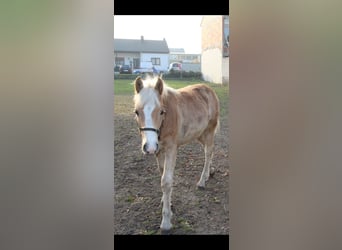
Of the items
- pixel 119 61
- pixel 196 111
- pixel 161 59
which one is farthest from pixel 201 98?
pixel 119 61

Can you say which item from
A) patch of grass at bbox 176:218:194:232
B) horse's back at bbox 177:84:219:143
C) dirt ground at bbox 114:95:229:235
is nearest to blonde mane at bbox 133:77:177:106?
dirt ground at bbox 114:95:229:235

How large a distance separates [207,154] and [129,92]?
25.0 inches

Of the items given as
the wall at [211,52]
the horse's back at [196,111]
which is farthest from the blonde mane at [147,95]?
the wall at [211,52]

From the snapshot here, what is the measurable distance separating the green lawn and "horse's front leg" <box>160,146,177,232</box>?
38 centimetres

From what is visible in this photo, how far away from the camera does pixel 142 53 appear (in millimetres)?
1687

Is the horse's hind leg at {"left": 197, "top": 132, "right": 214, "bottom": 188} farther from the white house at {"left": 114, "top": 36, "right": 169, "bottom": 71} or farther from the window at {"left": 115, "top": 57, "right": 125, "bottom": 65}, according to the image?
the window at {"left": 115, "top": 57, "right": 125, "bottom": 65}

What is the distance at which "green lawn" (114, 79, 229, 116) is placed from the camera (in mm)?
1536

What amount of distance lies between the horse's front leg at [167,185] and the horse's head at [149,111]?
0.14 metres
